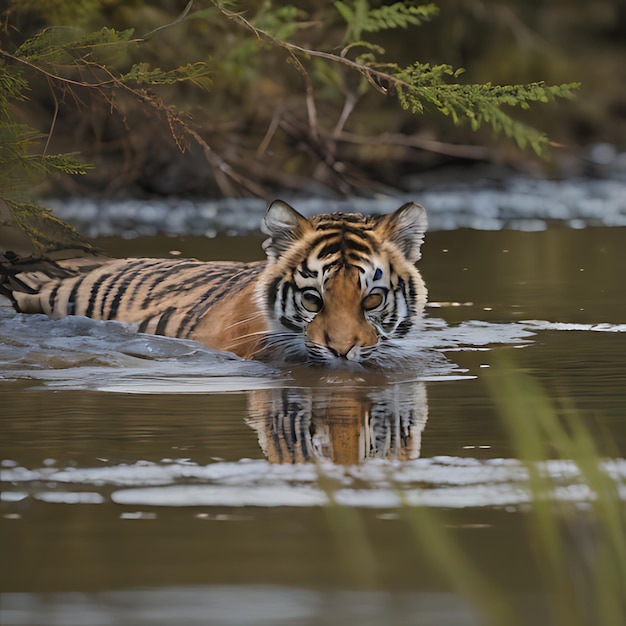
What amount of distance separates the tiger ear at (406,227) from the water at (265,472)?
0.42 meters

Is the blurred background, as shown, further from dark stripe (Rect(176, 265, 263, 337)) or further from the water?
the water

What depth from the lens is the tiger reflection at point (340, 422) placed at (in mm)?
3869

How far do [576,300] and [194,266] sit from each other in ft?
6.39

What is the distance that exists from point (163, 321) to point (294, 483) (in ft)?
9.91

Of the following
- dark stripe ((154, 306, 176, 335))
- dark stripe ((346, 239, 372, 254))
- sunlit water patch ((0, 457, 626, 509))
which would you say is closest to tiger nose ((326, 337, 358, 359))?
dark stripe ((346, 239, 372, 254))

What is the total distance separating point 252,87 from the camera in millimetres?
15391

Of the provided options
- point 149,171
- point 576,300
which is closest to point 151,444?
point 576,300

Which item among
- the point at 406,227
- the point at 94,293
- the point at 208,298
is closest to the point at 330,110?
the point at 94,293

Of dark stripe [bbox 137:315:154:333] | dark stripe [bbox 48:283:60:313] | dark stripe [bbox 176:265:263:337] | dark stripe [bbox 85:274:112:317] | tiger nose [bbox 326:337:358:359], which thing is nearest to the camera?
tiger nose [bbox 326:337:358:359]

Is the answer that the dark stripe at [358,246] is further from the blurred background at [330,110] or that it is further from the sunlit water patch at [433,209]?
the blurred background at [330,110]

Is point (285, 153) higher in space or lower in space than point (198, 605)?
higher

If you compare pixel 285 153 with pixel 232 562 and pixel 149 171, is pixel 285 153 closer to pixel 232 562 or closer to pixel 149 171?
pixel 149 171

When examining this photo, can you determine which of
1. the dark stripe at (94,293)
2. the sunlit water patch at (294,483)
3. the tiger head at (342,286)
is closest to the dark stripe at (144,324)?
the dark stripe at (94,293)

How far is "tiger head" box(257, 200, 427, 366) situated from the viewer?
5.15m
